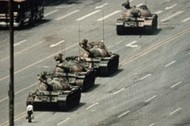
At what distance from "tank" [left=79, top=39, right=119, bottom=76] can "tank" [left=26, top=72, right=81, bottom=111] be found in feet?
27.5

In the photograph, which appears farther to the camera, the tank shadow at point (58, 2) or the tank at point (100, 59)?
the tank shadow at point (58, 2)

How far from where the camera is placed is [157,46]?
8612cm

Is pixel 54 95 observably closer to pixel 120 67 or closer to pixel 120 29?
pixel 120 67

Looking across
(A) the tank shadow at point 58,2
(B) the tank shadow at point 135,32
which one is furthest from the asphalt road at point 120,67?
(B) the tank shadow at point 135,32

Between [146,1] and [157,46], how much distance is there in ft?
67.3

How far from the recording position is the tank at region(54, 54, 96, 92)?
231ft

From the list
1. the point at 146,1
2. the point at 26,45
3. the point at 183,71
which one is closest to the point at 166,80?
the point at 183,71

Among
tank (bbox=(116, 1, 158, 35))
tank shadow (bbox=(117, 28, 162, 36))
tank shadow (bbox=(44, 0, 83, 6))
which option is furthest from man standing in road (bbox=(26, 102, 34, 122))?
tank shadow (bbox=(44, 0, 83, 6))

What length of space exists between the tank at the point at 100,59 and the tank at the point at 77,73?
8.33 feet

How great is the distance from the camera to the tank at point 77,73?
231 ft

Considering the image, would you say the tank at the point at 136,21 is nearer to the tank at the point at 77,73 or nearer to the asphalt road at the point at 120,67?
the asphalt road at the point at 120,67

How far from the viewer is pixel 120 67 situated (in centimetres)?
7969

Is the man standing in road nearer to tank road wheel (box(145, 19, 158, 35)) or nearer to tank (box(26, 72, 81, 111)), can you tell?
tank (box(26, 72, 81, 111))

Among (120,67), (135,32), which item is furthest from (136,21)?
(120,67)
